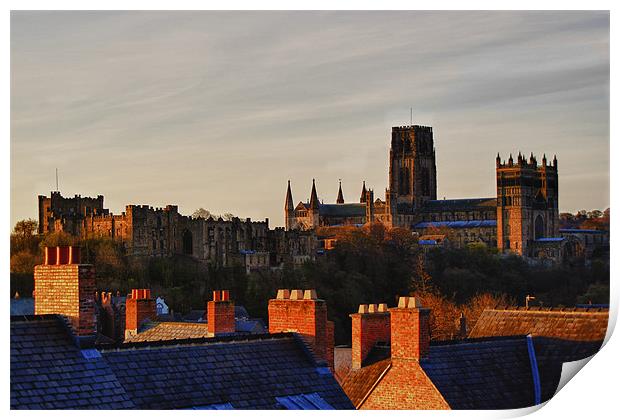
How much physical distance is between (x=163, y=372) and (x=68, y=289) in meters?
1.51

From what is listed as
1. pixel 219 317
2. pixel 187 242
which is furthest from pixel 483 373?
pixel 187 242

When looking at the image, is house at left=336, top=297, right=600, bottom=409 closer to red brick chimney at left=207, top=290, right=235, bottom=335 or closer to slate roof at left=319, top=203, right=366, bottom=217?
red brick chimney at left=207, top=290, right=235, bottom=335

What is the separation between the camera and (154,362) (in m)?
15.0

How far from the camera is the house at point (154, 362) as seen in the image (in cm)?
1351

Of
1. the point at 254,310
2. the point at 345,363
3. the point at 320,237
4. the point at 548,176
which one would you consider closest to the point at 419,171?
the point at 548,176

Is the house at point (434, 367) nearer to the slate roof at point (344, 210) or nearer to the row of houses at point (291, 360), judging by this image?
Result: the row of houses at point (291, 360)

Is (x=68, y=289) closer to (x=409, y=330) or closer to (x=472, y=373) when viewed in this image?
(x=409, y=330)

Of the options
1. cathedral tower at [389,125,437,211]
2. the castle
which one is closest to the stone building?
the castle

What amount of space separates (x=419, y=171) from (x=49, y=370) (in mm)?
168116

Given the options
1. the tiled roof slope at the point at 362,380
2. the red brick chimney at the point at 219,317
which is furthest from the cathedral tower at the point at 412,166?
the tiled roof slope at the point at 362,380

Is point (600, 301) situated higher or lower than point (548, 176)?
lower

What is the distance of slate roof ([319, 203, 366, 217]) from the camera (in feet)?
568

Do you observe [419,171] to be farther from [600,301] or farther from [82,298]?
[82,298]

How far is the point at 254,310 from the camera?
74938 millimetres
